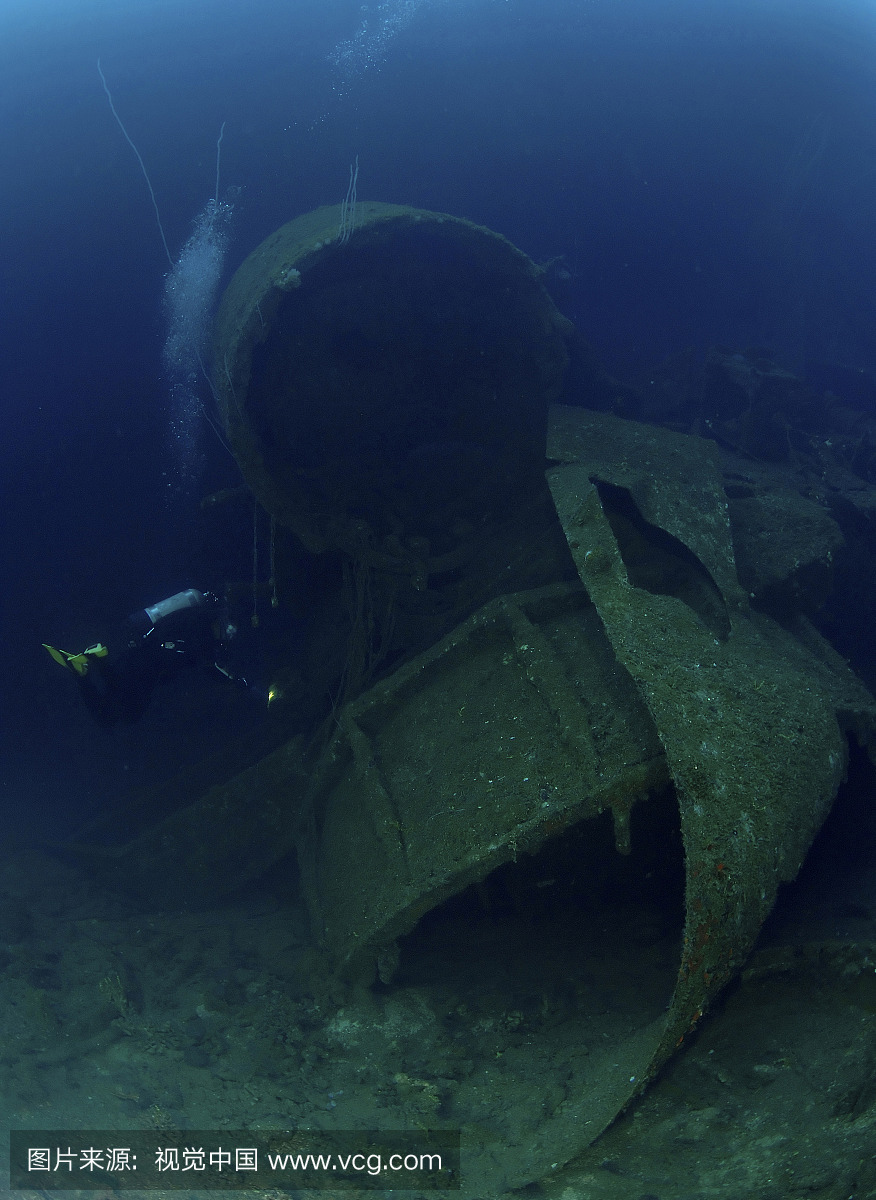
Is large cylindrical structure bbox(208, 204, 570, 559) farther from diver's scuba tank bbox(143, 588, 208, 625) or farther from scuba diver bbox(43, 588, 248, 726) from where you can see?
scuba diver bbox(43, 588, 248, 726)

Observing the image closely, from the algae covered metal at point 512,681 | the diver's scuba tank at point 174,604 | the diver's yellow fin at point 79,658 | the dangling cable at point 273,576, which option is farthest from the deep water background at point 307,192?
the algae covered metal at point 512,681

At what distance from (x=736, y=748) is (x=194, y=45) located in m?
10.2

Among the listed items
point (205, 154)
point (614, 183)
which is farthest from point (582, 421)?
point (614, 183)

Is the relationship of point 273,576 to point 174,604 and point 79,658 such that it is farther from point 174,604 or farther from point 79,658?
point 79,658

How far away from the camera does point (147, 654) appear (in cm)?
493

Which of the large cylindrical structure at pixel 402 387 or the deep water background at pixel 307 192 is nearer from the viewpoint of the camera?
the large cylindrical structure at pixel 402 387

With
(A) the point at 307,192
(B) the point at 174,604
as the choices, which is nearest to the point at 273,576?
(B) the point at 174,604

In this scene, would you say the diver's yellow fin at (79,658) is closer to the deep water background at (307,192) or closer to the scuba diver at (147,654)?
the scuba diver at (147,654)

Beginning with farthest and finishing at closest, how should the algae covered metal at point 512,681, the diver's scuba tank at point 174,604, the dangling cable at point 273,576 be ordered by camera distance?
the dangling cable at point 273,576, the diver's scuba tank at point 174,604, the algae covered metal at point 512,681

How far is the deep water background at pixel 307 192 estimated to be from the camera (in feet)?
21.6

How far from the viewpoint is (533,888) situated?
11.5ft

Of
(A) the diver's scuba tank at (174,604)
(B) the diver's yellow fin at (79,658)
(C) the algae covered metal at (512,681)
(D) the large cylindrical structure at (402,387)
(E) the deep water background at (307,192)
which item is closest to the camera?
(C) the algae covered metal at (512,681)

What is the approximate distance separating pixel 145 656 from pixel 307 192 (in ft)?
19.2

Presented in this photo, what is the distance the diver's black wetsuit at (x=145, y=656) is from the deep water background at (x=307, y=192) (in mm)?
1600
